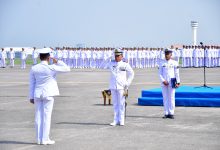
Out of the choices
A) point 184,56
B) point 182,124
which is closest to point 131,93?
point 182,124

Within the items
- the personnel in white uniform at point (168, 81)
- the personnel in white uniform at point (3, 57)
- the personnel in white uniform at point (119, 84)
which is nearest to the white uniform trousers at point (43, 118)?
the personnel in white uniform at point (119, 84)

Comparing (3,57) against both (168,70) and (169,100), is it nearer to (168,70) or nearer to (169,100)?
(168,70)

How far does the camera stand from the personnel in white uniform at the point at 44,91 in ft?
36.3

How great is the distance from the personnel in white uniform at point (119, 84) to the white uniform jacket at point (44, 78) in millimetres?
2750

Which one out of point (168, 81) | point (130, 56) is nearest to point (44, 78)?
point (168, 81)

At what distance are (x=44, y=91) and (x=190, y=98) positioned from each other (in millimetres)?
8122

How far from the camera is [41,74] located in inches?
439

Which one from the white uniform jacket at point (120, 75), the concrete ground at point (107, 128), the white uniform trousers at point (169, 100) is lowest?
the concrete ground at point (107, 128)

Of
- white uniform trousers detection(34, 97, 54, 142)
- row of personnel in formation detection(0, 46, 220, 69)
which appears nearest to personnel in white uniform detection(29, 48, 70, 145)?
white uniform trousers detection(34, 97, 54, 142)

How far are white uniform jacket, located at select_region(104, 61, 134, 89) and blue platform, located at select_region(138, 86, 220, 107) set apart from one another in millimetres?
4701

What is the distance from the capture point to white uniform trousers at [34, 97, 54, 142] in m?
11.0

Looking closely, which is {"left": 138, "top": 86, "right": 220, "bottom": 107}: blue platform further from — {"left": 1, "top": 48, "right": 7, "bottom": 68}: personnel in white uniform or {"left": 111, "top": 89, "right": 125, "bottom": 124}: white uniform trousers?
{"left": 1, "top": 48, "right": 7, "bottom": 68}: personnel in white uniform

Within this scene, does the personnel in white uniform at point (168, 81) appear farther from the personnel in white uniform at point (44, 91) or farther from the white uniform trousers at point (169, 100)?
the personnel in white uniform at point (44, 91)

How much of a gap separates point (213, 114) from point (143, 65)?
132ft
